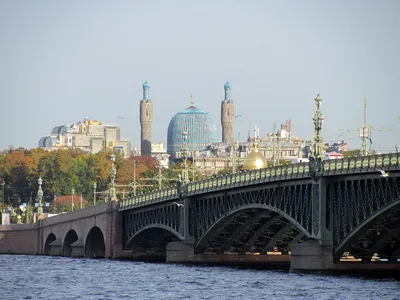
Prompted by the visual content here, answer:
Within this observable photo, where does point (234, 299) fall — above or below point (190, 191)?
below

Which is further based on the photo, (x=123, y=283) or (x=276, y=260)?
(x=276, y=260)

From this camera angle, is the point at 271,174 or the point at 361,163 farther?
the point at 271,174

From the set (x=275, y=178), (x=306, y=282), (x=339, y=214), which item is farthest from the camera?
(x=275, y=178)

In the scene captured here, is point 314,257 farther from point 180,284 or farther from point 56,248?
point 56,248

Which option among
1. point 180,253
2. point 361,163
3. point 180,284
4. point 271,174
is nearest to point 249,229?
point 180,253

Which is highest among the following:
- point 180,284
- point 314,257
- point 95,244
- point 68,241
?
point 68,241

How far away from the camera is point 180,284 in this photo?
9944 centimetres

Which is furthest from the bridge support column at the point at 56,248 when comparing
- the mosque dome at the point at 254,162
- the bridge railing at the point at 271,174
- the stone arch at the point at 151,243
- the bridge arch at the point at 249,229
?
the bridge arch at the point at 249,229

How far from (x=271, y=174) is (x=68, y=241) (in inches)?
2077

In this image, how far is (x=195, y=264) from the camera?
405ft

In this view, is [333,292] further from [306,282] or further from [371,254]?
[371,254]

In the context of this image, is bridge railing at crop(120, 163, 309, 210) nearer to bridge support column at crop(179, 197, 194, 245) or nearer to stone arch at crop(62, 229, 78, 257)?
bridge support column at crop(179, 197, 194, 245)

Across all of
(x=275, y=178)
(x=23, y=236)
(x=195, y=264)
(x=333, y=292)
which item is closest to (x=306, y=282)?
(x=333, y=292)

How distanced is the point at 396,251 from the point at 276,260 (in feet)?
65.1
